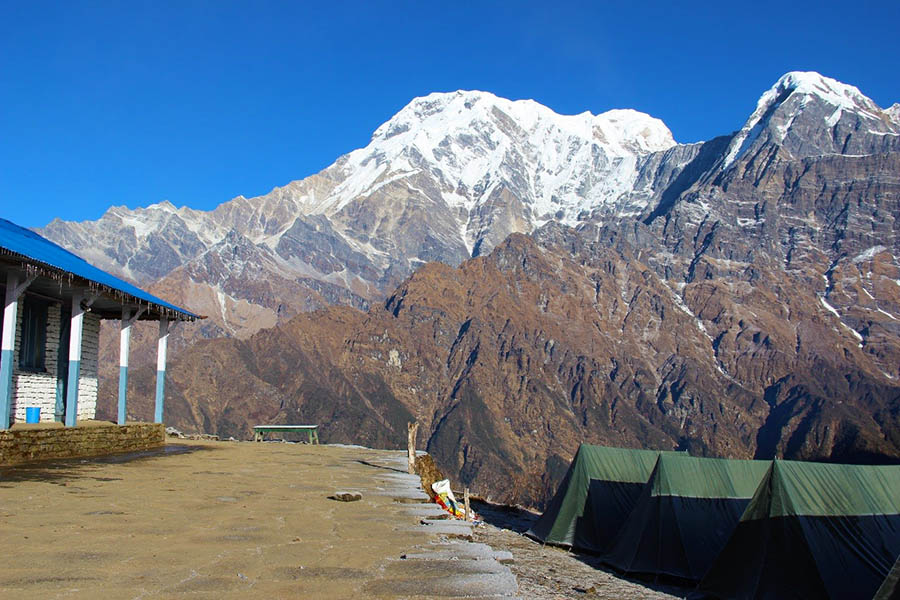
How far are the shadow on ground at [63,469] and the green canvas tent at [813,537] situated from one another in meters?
11.9

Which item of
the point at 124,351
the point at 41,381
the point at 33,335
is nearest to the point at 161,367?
the point at 124,351

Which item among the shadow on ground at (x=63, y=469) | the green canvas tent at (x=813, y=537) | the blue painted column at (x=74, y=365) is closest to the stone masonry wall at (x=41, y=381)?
the blue painted column at (x=74, y=365)

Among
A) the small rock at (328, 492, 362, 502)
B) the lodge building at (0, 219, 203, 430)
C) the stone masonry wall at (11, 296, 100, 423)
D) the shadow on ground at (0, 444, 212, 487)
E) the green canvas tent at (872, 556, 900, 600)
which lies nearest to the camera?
the green canvas tent at (872, 556, 900, 600)

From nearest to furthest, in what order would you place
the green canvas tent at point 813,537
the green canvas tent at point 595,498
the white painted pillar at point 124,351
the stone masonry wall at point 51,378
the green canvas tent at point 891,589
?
the green canvas tent at point 891,589, the green canvas tent at point 813,537, the stone masonry wall at point 51,378, the green canvas tent at point 595,498, the white painted pillar at point 124,351

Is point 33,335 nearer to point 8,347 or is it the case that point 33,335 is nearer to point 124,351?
point 124,351

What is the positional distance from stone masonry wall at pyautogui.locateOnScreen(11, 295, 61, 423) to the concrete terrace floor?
5169 mm

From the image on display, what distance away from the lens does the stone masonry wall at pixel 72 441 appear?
19.7m

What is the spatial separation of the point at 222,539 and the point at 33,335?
15957mm

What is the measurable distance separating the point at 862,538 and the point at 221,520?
11.1 m

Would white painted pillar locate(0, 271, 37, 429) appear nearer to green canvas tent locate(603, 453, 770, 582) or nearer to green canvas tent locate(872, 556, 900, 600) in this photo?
green canvas tent locate(603, 453, 770, 582)

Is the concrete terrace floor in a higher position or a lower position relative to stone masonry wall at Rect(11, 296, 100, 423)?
lower

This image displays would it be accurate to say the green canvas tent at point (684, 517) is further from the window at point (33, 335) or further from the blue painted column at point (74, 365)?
the window at point (33, 335)

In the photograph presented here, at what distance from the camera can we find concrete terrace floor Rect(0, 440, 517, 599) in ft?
31.9

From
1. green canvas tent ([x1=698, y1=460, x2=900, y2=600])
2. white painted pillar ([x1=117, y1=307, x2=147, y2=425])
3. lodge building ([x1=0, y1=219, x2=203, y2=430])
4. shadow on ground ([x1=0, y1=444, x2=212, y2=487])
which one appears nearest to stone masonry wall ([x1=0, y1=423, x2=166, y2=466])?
shadow on ground ([x1=0, y1=444, x2=212, y2=487])
